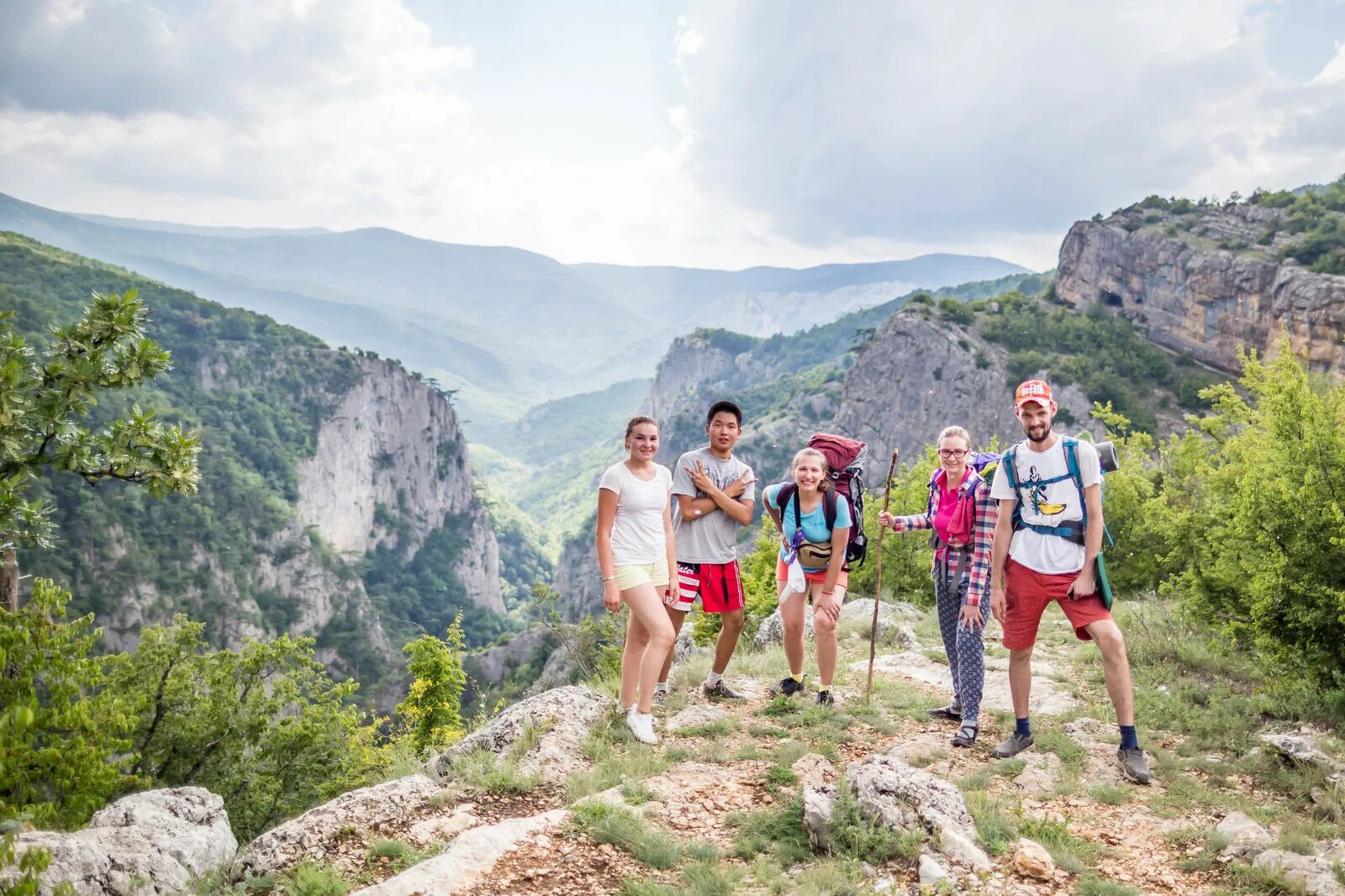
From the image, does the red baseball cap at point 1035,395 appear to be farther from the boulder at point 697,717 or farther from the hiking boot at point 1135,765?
the boulder at point 697,717

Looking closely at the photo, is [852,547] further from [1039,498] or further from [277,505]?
[277,505]

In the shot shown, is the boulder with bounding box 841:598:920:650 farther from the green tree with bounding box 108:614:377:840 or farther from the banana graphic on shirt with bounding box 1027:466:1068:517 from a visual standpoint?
the green tree with bounding box 108:614:377:840

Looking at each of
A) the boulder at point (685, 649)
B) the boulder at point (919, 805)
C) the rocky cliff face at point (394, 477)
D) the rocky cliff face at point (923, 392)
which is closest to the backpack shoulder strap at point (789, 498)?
the boulder at point (919, 805)

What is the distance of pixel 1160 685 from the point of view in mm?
6922

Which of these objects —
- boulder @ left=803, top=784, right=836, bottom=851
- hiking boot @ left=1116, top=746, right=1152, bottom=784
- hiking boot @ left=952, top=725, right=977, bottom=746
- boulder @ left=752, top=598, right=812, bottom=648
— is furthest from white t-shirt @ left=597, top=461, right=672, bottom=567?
boulder @ left=752, top=598, right=812, bottom=648

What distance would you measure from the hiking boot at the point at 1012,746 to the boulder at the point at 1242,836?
1347 mm

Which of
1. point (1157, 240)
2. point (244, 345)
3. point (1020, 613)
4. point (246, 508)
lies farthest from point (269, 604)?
point (1157, 240)

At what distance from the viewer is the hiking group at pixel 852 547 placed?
16.3 ft

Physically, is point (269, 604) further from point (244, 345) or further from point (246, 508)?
point (244, 345)

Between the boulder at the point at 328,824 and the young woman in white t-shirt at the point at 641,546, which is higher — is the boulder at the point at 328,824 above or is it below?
below

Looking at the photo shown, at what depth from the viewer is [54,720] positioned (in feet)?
21.6

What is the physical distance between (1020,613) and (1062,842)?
5.35 ft

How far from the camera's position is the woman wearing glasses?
543 cm

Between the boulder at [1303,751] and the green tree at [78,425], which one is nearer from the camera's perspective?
the boulder at [1303,751]
